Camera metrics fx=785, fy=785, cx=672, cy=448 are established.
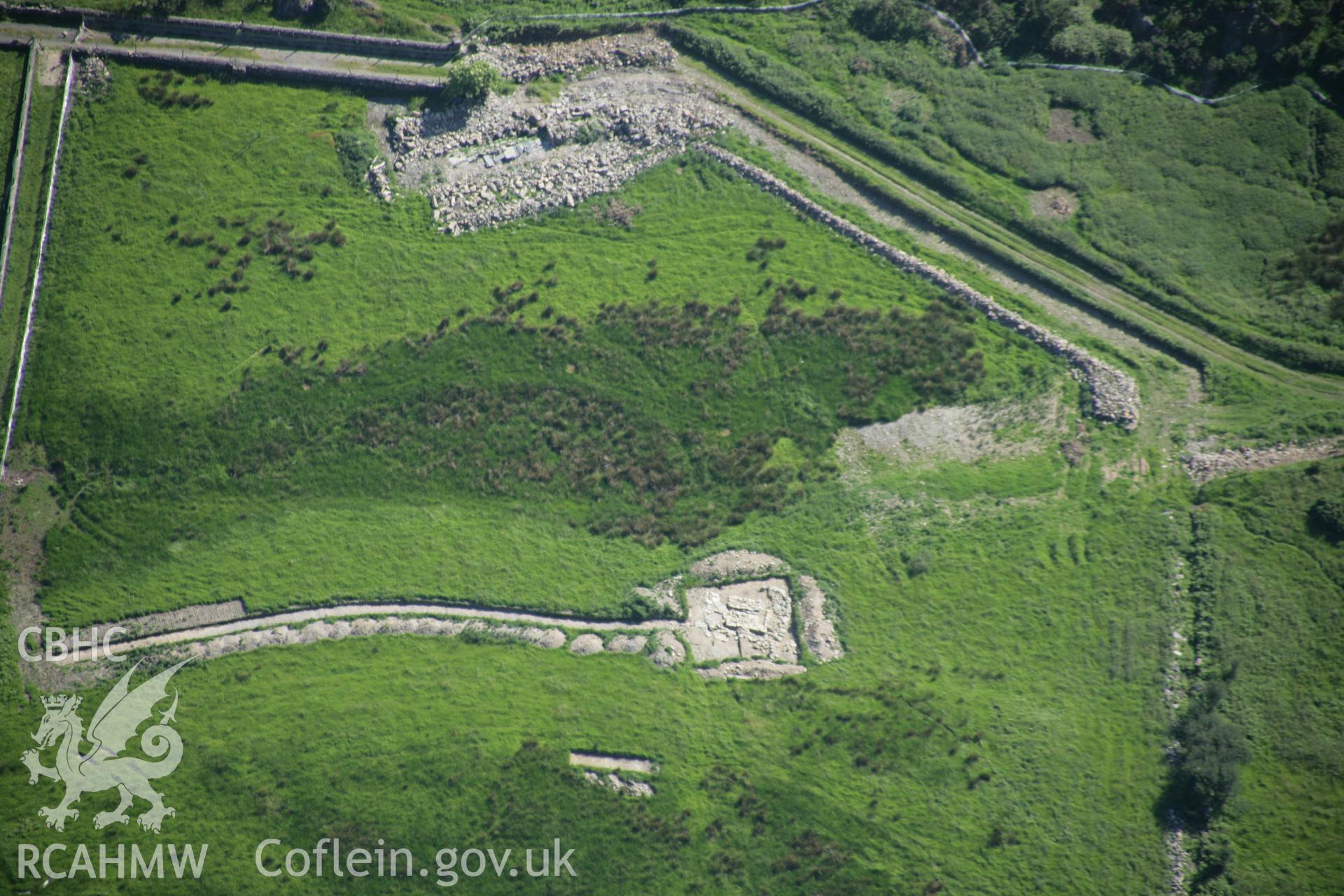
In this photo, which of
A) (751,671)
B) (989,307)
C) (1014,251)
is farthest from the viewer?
(1014,251)

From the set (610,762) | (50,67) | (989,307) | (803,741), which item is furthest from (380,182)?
(803,741)

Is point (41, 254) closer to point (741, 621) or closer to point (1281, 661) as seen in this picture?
point (741, 621)

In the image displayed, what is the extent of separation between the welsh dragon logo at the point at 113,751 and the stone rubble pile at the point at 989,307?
186 ft

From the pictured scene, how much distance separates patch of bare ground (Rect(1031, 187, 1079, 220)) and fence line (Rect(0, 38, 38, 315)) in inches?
3154

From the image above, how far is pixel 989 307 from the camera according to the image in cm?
6084

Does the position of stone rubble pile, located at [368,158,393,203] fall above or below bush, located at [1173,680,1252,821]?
above

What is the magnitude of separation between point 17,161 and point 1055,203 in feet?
270

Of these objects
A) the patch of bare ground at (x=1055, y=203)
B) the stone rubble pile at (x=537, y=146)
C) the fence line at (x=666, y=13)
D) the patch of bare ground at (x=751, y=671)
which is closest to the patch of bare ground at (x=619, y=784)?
the patch of bare ground at (x=751, y=671)

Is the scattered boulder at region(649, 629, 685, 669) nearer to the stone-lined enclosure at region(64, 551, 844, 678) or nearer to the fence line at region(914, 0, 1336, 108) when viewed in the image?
the stone-lined enclosure at region(64, 551, 844, 678)

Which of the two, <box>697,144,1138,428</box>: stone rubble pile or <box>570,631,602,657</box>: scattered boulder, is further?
<box>697,144,1138,428</box>: stone rubble pile

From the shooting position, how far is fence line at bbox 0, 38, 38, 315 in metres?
60.5

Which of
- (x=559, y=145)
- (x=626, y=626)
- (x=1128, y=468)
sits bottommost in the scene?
(x=626, y=626)

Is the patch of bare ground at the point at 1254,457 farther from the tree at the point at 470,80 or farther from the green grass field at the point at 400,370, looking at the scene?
the tree at the point at 470,80

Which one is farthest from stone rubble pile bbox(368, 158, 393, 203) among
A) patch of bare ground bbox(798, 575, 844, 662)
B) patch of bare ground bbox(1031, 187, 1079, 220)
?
patch of bare ground bbox(1031, 187, 1079, 220)
